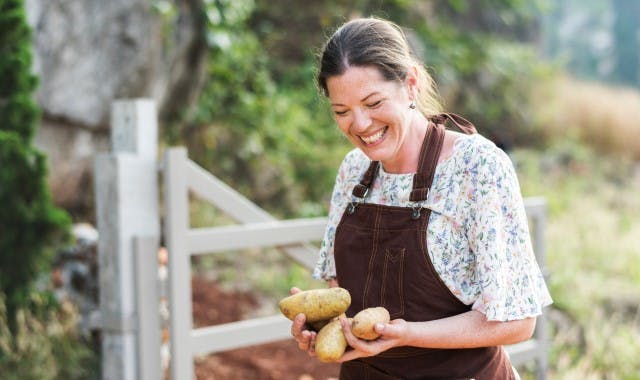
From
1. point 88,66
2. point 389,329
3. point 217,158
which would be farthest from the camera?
point 217,158

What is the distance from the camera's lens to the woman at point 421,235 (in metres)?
1.80

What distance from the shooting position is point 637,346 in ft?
17.3

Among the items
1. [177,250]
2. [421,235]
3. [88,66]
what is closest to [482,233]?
[421,235]

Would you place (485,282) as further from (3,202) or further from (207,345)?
(3,202)

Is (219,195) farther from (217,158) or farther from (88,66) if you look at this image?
(217,158)

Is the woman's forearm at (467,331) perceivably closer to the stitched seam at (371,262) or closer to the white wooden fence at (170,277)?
the stitched seam at (371,262)

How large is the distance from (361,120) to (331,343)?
0.52 metres

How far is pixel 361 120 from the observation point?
186 cm

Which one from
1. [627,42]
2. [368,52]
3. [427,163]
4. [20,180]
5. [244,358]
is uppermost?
[627,42]

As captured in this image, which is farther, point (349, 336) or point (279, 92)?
point (279, 92)

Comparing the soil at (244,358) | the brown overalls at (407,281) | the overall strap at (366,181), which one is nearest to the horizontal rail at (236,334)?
the soil at (244,358)

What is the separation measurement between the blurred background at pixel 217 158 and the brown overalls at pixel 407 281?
→ 1061 millimetres

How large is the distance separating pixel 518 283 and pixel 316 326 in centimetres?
50

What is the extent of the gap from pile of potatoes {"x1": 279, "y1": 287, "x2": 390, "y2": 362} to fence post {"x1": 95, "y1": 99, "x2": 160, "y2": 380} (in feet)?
4.45
